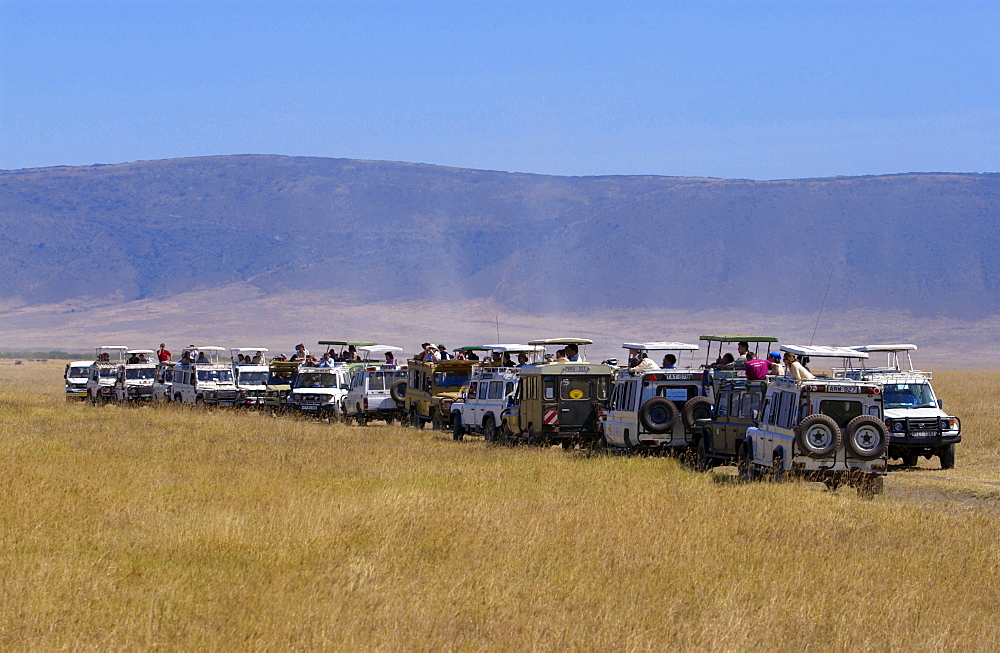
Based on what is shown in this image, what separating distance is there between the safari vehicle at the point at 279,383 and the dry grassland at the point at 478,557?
699 inches

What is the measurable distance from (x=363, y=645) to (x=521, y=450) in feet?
52.7

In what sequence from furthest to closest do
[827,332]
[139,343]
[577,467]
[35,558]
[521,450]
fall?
[139,343] < [827,332] < [521,450] < [577,467] < [35,558]

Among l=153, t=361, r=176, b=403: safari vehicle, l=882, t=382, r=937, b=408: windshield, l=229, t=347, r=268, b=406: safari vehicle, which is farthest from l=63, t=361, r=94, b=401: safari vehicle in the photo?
l=882, t=382, r=937, b=408: windshield

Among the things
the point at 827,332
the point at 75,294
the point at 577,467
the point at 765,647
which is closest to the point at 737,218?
the point at 827,332

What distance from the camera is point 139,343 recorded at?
6014 inches

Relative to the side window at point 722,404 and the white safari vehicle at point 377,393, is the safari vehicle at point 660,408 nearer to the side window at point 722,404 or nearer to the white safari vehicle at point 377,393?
the side window at point 722,404

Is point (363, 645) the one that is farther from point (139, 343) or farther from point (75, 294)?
point (75, 294)

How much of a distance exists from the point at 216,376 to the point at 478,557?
97.9 feet

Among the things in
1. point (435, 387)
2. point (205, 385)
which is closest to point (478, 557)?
point (435, 387)

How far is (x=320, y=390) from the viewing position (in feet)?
129

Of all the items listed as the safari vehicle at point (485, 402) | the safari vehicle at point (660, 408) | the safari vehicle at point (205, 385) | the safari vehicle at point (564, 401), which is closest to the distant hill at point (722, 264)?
the safari vehicle at point (205, 385)

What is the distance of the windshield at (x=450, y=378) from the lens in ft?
115

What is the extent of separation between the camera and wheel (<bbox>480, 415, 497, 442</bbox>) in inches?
1182

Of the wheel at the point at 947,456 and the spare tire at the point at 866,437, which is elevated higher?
the spare tire at the point at 866,437
